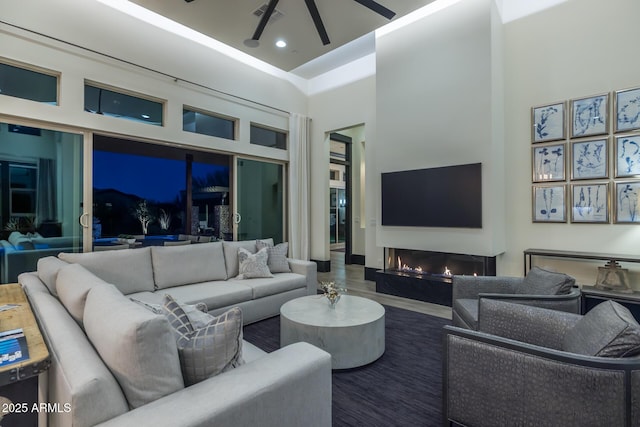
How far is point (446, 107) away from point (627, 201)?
2375 mm

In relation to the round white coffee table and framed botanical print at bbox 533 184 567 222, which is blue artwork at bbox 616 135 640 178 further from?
the round white coffee table

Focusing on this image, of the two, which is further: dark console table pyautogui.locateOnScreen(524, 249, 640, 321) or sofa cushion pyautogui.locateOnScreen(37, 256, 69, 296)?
dark console table pyautogui.locateOnScreen(524, 249, 640, 321)

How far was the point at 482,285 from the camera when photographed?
283cm

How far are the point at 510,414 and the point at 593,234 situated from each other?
3.38 meters

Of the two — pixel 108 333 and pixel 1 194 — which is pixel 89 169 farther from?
pixel 108 333

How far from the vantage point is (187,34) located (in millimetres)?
4727

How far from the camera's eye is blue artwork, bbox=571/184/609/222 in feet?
11.9

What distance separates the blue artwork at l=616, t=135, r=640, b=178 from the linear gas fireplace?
5.72 feet

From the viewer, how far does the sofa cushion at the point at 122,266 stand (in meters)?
2.99

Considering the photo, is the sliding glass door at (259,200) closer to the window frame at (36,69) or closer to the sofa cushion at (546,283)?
the window frame at (36,69)

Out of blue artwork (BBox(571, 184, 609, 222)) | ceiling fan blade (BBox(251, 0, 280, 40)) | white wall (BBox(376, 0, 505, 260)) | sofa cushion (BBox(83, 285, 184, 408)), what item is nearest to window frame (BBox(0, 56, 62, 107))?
ceiling fan blade (BBox(251, 0, 280, 40))

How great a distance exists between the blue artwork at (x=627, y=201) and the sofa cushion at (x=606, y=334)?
9.56 feet

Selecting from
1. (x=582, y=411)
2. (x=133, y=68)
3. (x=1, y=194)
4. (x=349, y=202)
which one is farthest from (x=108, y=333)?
(x=349, y=202)

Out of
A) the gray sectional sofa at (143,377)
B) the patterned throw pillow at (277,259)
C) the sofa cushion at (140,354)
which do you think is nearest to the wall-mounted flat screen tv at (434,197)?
the patterned throw pillow at (277,259)
